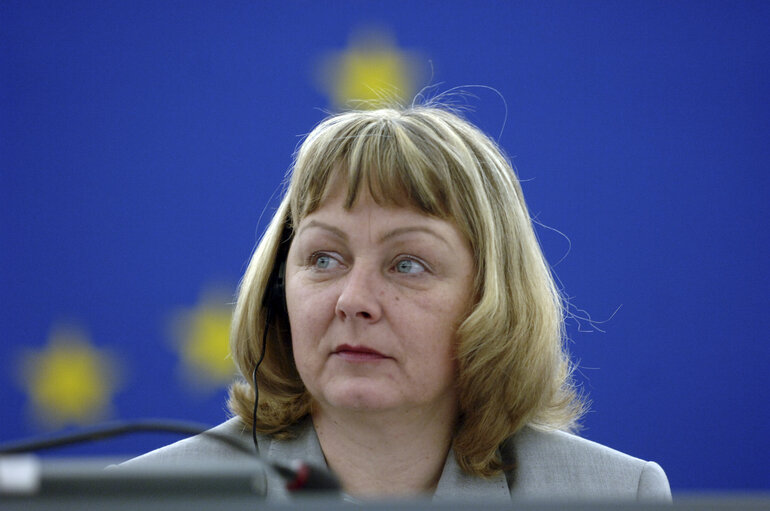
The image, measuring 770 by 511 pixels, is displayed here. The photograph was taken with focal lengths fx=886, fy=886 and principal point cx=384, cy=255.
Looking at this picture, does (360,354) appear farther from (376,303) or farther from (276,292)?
(276,292)

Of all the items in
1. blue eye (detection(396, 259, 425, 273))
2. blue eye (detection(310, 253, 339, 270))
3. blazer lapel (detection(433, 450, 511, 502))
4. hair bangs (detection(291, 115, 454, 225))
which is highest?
hair bangs (detection(291, 115, 454, 225))

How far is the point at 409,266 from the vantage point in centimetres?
119

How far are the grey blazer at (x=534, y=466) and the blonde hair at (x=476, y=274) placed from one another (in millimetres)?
23

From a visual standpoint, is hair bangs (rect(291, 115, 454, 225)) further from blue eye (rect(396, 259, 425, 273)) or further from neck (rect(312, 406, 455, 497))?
neck (rect(312, 406, 455, 497))

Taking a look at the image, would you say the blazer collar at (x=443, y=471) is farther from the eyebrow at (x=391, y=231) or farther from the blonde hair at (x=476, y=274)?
the eyebrow at (x=391, y=231)

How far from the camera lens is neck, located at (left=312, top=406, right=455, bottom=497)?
3.96 feet

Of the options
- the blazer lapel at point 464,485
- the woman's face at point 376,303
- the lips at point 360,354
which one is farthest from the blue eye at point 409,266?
the blazer lapel at point 464,485

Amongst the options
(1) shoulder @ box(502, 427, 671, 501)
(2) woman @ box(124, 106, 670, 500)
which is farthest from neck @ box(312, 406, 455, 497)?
(1) shoulder @ box(502, 427, 671, 501)

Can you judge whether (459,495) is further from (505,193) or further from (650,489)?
(505,193)

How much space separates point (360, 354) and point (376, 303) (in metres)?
0.07

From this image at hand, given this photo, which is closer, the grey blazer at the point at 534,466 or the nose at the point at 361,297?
the nose at the point at 361,297

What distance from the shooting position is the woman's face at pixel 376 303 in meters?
1.14

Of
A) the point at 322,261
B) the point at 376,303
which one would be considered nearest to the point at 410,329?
the point at 376,303

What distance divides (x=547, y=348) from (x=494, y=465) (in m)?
0.19
